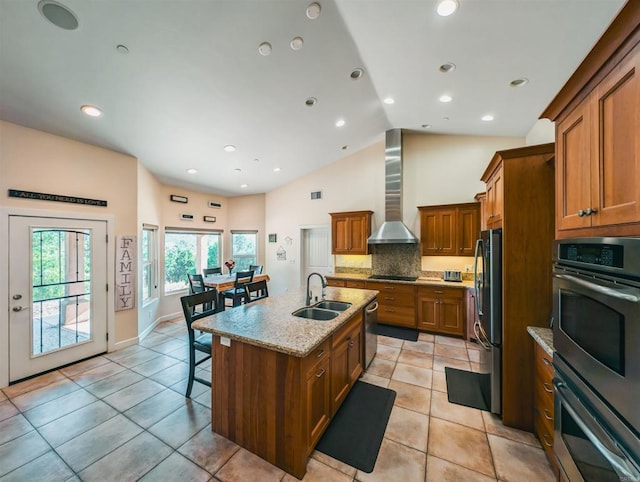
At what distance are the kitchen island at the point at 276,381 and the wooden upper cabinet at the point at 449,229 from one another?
2.99 metres

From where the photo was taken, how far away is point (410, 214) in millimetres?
4910

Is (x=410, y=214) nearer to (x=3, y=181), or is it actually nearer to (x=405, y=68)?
(x=405, y=68)

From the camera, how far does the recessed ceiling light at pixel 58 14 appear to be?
169cm

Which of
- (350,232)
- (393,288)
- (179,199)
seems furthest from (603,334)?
(179,199)

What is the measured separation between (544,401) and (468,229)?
294 centimetres

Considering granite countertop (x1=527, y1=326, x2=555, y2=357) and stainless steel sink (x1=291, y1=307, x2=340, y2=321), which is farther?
stainless steel sink (x1=291, y1=307, x2=340, y2=321)

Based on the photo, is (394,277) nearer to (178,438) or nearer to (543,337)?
(543,337)

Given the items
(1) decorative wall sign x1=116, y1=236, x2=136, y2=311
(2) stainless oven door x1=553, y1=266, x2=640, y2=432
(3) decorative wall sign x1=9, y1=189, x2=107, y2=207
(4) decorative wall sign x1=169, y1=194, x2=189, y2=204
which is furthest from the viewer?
(4) decorative wall sign x1=169, y1=194, x2=189, y2=204

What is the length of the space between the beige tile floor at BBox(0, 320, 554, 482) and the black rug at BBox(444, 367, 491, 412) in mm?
102

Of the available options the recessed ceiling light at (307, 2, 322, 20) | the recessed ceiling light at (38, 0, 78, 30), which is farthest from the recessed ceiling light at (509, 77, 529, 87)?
the recessed ceiling light at (38, 0, 78, 30)

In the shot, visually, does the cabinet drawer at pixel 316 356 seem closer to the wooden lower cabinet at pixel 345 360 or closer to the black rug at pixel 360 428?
the wooden lower cabinet at pixel 345 360

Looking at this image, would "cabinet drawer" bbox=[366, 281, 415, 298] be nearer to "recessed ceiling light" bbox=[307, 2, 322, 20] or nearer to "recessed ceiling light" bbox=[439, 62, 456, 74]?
"recessed ceiling light" bbox=[439, 62, 456, 74]

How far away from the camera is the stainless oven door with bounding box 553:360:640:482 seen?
0.88m

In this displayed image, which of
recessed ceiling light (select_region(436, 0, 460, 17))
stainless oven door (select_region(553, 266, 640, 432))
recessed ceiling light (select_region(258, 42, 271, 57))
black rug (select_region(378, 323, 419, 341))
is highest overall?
recessed ceiling light (select_region(258, 42, 271, 57))
